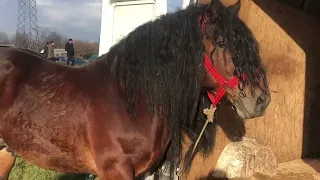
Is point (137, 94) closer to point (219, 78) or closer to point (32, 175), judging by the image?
point (219, 78)

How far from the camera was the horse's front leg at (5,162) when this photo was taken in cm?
338

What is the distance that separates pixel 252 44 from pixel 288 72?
3.17 meters

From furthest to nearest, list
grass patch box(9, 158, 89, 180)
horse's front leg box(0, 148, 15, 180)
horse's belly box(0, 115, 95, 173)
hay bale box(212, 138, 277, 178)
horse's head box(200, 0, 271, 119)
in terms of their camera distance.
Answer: grass patch box(9, 158, 89, 180) < hay bale box(212, 138, 277, 178) < horse's front leg box(0, 148, 15, 180) < horse's belly box(0, 115, 95, 173) < horse's head box(200, 0, 271, 119)

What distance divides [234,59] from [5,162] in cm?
229

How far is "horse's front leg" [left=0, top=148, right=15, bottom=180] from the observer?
11.1 ft

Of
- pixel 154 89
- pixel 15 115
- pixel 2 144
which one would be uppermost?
pixel 154 89

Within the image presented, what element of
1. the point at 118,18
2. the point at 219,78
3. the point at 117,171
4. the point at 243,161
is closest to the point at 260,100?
the point at 219,78

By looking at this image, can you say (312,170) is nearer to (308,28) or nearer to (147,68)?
(308,28)

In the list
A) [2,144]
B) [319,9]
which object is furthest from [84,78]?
[319,9]

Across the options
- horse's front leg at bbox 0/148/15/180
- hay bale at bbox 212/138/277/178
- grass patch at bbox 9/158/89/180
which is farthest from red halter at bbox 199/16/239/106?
grass patch at bbox 9/158/89/180

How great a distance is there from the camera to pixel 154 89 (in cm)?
265

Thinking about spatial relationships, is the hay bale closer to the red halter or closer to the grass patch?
the grass patch

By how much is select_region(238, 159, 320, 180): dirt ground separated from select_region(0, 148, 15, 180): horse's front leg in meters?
2.90

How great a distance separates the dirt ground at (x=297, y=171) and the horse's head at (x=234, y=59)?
2.50 meters
